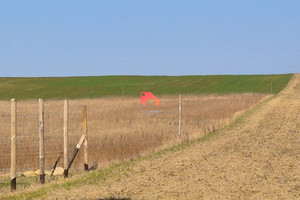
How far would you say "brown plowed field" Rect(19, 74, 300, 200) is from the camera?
32.4 ft

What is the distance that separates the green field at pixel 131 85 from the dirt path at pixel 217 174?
47.9m

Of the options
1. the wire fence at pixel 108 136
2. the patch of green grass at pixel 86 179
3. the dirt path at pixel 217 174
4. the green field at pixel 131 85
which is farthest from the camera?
the green field at pixel 131 85

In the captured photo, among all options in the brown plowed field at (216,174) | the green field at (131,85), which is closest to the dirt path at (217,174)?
the brown plowed field at (216,174)

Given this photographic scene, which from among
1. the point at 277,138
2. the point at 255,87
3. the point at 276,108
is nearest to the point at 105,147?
the point at 277,138

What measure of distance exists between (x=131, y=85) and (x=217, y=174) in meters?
68.5

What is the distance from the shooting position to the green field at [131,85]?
2667 inches

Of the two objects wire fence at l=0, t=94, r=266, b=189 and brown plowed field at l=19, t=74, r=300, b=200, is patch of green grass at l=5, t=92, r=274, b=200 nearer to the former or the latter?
brown plowed field at l=19, t=74, r=300, b=200

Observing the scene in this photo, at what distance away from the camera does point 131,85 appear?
79.9 metres

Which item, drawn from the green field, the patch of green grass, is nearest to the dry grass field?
the patch of green grass

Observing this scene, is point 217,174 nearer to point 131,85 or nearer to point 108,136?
point 108,136

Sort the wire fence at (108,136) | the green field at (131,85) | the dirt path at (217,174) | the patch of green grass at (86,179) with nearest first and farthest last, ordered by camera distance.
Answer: the dirt path at (217,174)
the patch of green grass at (86,179)
the wire fence at (108,136)
the green field at (131,85)

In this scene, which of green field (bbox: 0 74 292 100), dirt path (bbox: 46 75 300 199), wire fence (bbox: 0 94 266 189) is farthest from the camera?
green field (bbox: 0 74 292 100)

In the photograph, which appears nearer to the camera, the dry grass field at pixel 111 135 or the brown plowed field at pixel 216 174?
the brown plowed field at pixel 216 174

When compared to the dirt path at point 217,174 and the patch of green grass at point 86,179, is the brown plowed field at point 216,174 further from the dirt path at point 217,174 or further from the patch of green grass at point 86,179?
the patch of green grass at point 86,179
